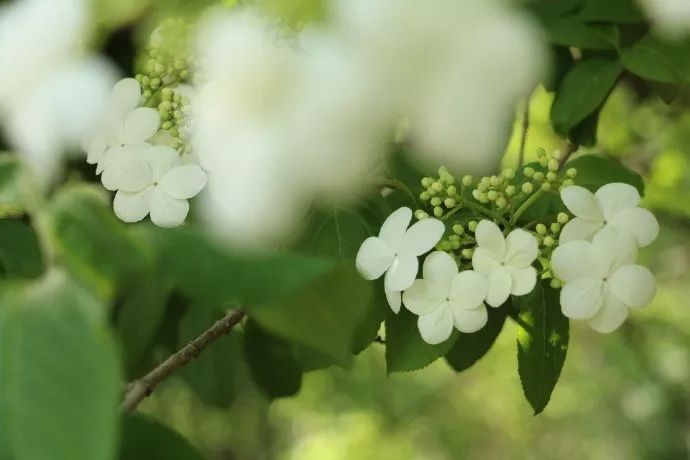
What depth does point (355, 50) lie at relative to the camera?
0.15 m

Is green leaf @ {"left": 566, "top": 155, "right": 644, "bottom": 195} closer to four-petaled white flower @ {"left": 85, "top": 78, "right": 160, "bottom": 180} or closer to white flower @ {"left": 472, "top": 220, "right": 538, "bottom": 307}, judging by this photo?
white flower @ {"left": 472, "top": 220, "right": 538, "bottom": 307}

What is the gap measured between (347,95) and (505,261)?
11.2 inches

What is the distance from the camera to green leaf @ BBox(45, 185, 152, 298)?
0.81 ft

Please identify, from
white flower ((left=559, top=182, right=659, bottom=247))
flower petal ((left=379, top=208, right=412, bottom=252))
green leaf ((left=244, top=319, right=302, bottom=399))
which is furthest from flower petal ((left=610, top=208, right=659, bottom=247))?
green leaf ((left=244, top=319, right=302, bottom=399))

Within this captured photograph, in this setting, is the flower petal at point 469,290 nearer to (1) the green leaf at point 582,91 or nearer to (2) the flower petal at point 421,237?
(2) the flower petal at point 421,237

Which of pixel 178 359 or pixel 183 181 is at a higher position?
pixel 183 181

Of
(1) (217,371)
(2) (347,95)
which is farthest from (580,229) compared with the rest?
(1) (217,371)

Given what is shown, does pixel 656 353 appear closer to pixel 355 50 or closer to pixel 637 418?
pixel 637 418

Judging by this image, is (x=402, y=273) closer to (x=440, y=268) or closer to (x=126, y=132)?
(x=440, y=268)

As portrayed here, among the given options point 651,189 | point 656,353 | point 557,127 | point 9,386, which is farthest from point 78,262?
point 656,353

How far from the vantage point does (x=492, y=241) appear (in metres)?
0.43

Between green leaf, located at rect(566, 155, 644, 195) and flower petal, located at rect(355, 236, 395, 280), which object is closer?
flower petal, located at rect(355, 236, 395, 280)

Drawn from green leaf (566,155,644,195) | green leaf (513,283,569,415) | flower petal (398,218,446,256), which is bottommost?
green leaf (513,283,569,415)

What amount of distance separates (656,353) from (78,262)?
2.42 meters
